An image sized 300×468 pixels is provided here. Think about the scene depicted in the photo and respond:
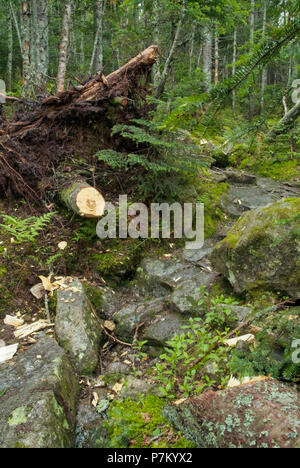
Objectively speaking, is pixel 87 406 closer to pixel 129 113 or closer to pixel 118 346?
pixel 118 346

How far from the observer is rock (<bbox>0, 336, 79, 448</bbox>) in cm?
214

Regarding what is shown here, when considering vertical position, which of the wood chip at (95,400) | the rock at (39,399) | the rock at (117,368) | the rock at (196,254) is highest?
the rock at (196,254)

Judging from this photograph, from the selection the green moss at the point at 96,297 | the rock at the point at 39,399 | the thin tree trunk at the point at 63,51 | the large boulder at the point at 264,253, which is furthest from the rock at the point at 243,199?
the thin tree trunk at the point at 63,51

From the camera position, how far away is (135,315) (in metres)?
3.97

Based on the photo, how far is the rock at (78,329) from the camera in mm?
3240

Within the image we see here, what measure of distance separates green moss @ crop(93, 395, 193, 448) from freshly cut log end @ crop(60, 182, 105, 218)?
2578 mm

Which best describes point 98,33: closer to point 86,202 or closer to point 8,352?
point 86,202

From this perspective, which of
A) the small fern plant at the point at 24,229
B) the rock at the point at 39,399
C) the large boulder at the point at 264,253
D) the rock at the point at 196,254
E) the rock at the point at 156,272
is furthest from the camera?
the rock at the point at 196,254

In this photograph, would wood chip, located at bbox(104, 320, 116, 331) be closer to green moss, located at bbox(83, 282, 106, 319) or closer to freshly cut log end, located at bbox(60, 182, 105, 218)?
green moss, located at bbox(83, 282, 106, 319)

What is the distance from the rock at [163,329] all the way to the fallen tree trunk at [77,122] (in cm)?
299

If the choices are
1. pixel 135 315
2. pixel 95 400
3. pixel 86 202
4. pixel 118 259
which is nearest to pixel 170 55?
pixel 86 202

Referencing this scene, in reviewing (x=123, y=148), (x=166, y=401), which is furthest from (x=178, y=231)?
(x=166, y=401)

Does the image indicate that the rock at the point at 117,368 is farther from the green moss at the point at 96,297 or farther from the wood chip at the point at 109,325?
the green moss at the point at 96,297

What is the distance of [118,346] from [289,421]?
2422mm
